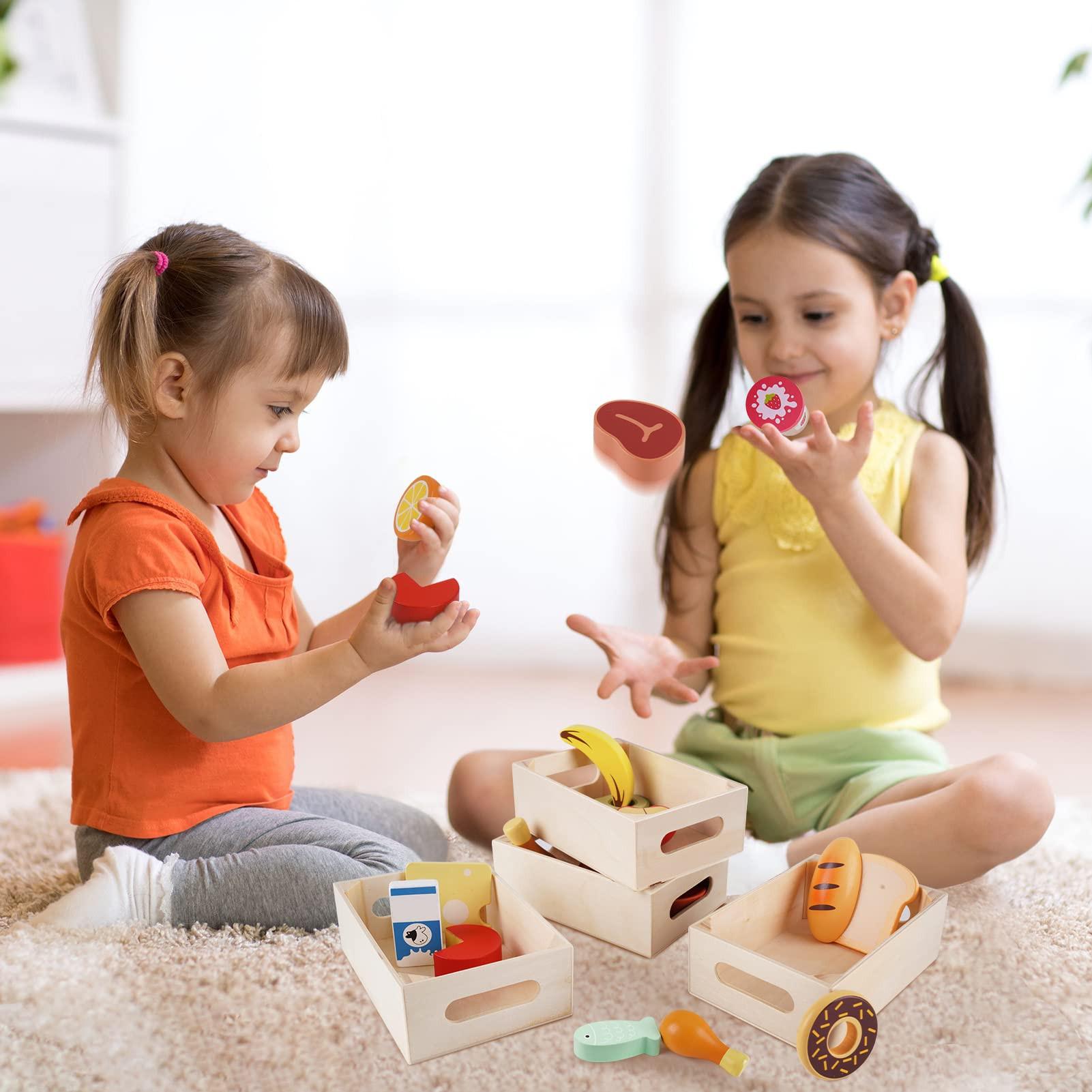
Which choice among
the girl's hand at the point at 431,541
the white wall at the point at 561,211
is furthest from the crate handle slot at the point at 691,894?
the white wall at the point at 561,211

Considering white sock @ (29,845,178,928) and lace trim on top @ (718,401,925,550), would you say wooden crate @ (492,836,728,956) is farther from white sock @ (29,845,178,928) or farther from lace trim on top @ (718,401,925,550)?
lace trim on top @ (718,401,925,550)

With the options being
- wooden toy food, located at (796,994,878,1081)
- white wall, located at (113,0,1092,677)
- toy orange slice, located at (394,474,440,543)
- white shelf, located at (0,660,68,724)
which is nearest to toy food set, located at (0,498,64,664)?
white shelf, located at (0,660,68,724)

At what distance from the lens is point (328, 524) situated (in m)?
2.53

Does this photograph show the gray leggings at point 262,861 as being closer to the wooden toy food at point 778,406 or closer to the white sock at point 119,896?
the white sock at point 119,896

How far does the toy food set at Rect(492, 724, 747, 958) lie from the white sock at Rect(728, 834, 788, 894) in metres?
0.12

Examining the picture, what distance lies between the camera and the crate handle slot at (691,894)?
39.2 inches

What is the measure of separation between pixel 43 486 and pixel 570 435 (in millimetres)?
989

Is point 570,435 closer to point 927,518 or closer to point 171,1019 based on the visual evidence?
point 927,518

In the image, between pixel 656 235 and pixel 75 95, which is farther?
pixel 656 235

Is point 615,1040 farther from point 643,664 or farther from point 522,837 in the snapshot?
point 643,664

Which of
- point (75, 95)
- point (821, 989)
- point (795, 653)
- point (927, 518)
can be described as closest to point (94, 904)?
point (821, 989)

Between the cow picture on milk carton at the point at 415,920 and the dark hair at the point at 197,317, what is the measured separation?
44 centimetres

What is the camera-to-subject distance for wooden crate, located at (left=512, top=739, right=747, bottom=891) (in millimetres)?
945

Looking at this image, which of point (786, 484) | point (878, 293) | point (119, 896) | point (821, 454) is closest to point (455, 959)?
point (119, 896)
